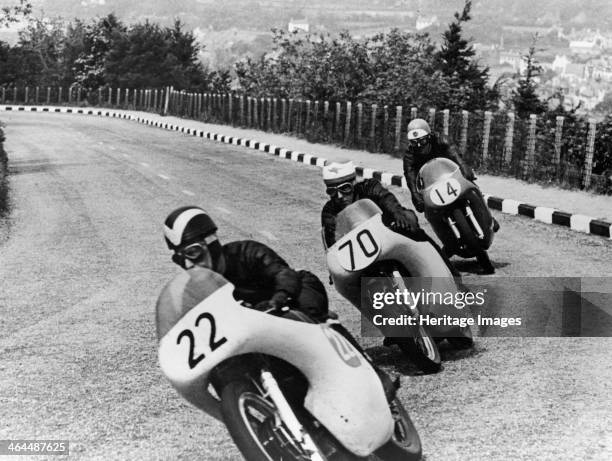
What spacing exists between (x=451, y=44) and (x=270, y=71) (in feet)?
32.2

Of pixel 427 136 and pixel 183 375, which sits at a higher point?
pixel 427 136

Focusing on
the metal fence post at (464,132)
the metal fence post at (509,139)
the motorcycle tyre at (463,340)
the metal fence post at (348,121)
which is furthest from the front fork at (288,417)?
the metal fence post at (348,121)

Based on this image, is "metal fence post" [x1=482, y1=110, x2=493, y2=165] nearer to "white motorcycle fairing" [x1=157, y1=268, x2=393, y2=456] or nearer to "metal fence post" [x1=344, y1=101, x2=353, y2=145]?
"metal fence post" [x1=344, y1=101, x2=353, y2=145]

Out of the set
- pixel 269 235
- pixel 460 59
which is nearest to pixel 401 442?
pixel 269 235

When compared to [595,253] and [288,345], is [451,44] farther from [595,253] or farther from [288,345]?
[288,345]

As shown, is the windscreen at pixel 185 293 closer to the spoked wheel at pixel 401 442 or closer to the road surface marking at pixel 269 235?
the spoked wheel at pixel 401 442

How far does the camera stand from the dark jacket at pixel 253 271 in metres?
5.35

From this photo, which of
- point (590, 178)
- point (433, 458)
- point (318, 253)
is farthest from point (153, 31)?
point (433, 458)

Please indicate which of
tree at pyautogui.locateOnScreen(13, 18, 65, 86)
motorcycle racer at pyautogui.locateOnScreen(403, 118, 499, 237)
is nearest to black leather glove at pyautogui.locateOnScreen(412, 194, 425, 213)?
motorcycle racer at pyautogui.locateOnScreen(403, 118, 499, 237)

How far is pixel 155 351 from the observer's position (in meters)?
7.84

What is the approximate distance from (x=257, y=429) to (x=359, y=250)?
7.26 feet

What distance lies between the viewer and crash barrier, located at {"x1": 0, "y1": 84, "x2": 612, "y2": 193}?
2027 cm

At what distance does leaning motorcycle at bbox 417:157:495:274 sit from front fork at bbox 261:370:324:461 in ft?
20.5

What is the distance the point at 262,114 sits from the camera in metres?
42.8
